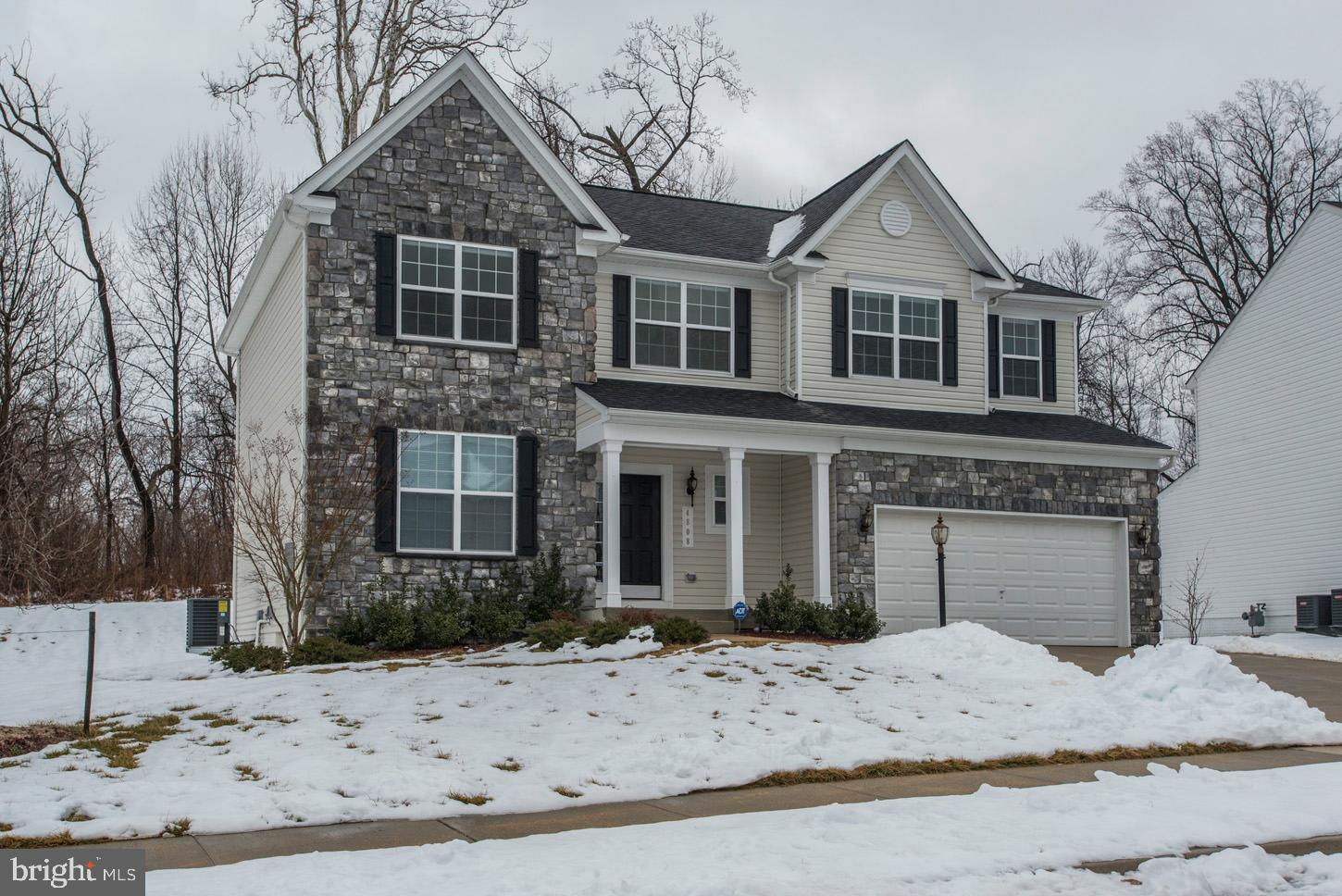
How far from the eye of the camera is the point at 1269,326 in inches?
1067

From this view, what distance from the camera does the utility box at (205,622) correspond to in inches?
822

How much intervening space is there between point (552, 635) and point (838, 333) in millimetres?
7344

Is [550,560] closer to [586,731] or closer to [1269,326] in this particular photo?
[586,731]

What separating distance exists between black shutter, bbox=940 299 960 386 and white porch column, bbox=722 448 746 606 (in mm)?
4501

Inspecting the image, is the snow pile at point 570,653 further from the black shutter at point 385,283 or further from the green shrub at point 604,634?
the black shutter at point 385,283

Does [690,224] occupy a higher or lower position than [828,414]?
higher

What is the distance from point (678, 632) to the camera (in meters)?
15.9

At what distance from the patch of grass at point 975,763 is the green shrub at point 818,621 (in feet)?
21.9

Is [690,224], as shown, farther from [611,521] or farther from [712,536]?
[611,521]

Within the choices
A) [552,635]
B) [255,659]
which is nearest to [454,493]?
[552,635]

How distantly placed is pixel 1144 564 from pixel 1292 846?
14.0m

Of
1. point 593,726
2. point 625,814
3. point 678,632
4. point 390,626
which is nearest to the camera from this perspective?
point 625,814

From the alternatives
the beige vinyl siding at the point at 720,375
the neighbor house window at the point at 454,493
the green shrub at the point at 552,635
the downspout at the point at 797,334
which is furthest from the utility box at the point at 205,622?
the downspout at the point at 797,334

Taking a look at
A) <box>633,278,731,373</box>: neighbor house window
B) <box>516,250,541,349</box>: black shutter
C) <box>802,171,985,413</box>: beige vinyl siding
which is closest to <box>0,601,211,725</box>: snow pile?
<box>516,250,541,349</box>: black shutter
